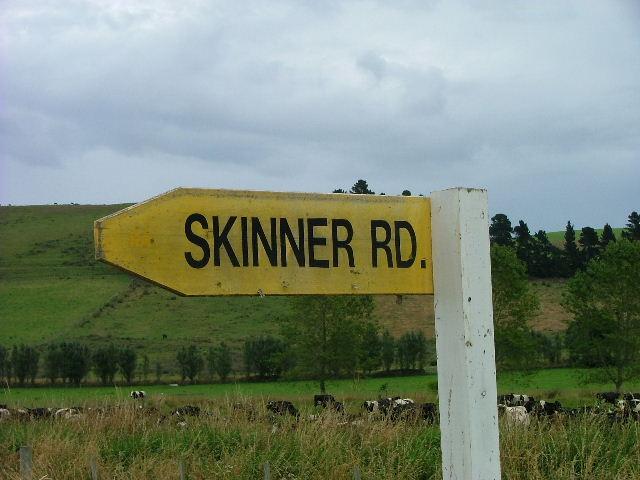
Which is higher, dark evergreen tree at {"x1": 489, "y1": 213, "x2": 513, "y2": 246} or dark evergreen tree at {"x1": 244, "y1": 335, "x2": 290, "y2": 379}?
dark evergreen tree at {"x1": 489, "y1": 213, "x2": 513, "y2": 246}

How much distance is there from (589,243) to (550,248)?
12.0 feet

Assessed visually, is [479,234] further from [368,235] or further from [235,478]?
[235,478]

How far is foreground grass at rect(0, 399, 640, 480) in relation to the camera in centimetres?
570

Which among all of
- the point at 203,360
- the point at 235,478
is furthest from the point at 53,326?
the point at 235,478

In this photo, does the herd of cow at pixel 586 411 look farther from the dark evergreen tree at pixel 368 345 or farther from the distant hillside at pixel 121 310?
the distant hillside at pixel 121 310

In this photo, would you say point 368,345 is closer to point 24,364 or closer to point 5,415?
point 24,364

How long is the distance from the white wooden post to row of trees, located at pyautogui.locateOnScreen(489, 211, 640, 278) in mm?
75481

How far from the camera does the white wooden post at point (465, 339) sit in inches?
128

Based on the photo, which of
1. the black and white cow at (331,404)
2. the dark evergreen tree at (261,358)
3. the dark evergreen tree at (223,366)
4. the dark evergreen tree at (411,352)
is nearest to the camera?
the black and white cow at (331,404)

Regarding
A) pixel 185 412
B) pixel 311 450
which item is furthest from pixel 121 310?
pixel 311 450

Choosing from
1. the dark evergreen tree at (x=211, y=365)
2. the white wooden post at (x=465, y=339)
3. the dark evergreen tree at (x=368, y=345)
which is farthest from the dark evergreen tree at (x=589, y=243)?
the white wooden post at (x=465, y=339)

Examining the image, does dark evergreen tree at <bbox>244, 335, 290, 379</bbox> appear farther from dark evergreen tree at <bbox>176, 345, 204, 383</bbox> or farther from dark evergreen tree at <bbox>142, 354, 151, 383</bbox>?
dark evergreen tree at <bbox>142, 354, 151, 383</bbox>

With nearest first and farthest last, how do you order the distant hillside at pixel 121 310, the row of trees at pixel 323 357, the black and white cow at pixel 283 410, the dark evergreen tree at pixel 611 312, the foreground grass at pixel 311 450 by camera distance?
the foreground grass at pixel 311 450 < the black and white cow at pixel 283 410 < the dark evergreen tree at pixel 611 312 < the row of trees at pixel 323 357 < the distant hillside at pixel 121 310

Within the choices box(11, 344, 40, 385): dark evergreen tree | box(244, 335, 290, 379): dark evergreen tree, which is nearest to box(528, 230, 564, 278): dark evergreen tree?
box(244, 335, 290, 379): dark evergreen tree
